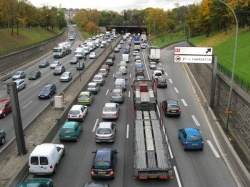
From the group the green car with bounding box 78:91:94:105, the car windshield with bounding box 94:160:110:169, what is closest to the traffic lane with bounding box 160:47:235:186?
the car windshield with bounding box 94:160:110:169

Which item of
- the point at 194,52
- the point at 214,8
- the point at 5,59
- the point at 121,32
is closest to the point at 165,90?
the point at 194,52

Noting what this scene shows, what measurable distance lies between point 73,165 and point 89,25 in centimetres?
13831

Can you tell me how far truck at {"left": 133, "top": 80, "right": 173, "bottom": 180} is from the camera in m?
18.1

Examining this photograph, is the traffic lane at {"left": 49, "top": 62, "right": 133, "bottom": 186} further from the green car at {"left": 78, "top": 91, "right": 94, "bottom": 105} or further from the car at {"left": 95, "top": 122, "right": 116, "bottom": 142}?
the green car at {"left": 78, "top": 91, "right": 94, "bottom": 105}

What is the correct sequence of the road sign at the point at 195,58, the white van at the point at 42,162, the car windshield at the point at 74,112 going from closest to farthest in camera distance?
the white van at the point at 42,162, the car windshield at the point at 74,112, the road sign at the point at 195,58

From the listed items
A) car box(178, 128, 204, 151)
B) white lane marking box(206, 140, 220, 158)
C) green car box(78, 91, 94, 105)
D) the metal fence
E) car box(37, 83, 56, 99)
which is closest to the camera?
white lane marking box(206, 140, 220, 158)

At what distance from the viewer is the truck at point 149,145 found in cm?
1811

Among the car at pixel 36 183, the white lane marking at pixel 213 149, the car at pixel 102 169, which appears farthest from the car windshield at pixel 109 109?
the car at pixel 36 183

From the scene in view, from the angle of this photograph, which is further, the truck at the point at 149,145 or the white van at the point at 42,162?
the white van at the point at 42,162

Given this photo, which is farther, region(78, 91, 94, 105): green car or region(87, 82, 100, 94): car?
region(87, 82, 100, 94): car

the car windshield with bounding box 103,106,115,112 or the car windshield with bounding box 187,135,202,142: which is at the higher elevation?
the car windshield with bounding box 103,106,115,112

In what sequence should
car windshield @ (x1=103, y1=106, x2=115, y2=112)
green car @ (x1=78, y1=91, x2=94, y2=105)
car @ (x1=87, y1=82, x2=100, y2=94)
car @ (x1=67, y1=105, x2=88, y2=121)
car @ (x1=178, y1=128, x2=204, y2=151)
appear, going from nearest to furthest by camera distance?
1. car @ (x1=178, y1=128, x2=204, y2=151)
2. car @ (x1=67, y1=105, x2=88, y2=121)
3. car windshield @ (x1=103, y1=106, x2=115, y2=112)
4. green car @ (x1=78, y1=91, x2=94, y2=105)
5. car @ (x1=87, y1=82, x2=100, y2=94)

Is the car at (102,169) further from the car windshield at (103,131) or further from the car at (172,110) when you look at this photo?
the car at (172,110)

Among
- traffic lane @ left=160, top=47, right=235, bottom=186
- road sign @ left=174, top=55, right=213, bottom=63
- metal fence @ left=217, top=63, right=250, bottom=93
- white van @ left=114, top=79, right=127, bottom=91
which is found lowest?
traffic lane @ left=160, top=47, right=235, bottom=186
